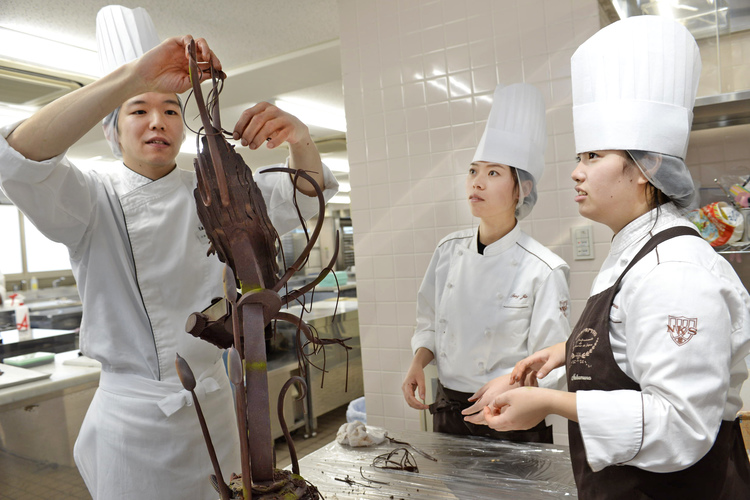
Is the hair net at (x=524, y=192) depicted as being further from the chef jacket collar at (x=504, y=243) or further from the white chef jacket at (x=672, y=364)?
the white chef jacket at (x=672, y=364)

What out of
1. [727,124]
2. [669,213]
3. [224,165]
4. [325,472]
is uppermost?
[727,124]

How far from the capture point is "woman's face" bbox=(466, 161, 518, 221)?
6.13 feet

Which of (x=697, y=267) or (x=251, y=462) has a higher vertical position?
(x=697, y=267)

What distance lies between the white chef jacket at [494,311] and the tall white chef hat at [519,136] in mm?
198

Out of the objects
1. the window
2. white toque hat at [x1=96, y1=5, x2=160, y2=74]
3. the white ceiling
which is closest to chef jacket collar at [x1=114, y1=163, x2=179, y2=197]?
white toque hat at [x1=96, y1=5, x2=160, y2=74]

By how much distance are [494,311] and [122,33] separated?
1373 millimetres

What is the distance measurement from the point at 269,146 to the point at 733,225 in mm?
1985

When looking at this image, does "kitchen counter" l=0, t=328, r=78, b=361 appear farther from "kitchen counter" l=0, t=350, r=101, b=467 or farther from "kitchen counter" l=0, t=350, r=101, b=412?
"kitchen counter" l=0, t=350, r=101, b=467

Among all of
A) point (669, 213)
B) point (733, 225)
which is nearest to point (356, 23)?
point (733, 225)

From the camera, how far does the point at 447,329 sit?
1.91 metres

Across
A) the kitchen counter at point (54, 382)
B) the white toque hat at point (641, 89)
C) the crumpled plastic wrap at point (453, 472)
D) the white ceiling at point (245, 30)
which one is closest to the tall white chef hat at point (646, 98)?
the white toque hat at point (641, 89)

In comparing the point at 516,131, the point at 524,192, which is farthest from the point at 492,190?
the point at 516,131

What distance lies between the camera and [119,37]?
1.24 meters

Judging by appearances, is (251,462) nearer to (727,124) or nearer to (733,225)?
(733,225)
